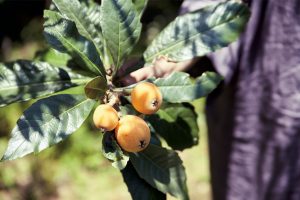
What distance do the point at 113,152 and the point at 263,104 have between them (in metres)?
0.72

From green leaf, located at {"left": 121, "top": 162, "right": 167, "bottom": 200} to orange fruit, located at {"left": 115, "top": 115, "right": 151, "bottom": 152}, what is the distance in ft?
0.41

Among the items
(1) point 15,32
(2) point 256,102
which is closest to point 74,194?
(1) point 15,32

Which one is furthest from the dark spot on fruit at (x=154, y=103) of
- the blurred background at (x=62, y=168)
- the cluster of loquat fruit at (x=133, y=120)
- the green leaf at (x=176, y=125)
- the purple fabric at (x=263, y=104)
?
the blurred background at (x=62, y=168)

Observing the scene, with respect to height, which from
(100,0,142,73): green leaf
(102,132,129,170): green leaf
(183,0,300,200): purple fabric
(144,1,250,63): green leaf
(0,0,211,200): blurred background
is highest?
(100,0,142,73): green leaf

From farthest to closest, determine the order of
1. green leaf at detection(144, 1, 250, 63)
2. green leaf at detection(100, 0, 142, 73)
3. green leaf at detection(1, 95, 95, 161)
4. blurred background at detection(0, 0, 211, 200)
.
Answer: blurred background at detection(0, 0, 211, 200), green leaf at detection(144, 1, 250, 63), green leaf at detection(100, 0, 142, 73), green leaf at detection(1, 95, 95, 161)

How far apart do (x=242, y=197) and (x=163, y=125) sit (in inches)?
24.6

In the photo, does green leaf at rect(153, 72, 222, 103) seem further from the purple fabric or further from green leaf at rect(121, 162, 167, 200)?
the purple fabric

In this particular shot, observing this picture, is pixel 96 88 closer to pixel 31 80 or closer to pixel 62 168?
pixel 31 80

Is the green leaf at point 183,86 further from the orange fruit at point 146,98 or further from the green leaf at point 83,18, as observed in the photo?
the green leaf at point 83,18

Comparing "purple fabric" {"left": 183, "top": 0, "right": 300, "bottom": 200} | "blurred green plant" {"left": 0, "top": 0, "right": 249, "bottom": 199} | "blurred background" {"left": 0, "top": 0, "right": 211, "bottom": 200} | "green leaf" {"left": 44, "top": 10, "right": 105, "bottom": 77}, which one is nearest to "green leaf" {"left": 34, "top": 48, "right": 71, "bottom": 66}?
"blurred green plant" {"left": 0, "top": 0, "right": 249, "bottom": 199}

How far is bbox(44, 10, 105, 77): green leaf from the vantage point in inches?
36.8

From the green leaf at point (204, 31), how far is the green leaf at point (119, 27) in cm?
12

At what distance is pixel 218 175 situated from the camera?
1824mm

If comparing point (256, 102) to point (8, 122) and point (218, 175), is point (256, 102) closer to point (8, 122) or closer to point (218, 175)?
point (218, 175)
